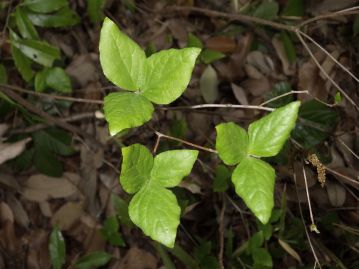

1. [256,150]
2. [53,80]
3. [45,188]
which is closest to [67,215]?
[45,188]

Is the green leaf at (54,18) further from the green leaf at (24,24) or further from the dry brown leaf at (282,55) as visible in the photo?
the dry brown leaf at (282,55)

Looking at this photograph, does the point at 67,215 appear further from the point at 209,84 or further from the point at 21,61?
the point at 209,84

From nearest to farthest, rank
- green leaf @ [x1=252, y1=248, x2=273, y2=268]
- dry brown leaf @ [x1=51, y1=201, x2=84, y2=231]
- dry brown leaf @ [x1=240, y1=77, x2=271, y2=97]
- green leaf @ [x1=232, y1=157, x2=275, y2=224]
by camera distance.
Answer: green leaf @ [x1=232, y1=157, x2=275, y2=224] → green leaf @ [x1=252, y1=248, x2=273, y2=268] → dry brown leaf @ [x1=51, y1=201, x2=84, y2=231] → dry brown leaf @ [x1=240, y1=77, x2=271, y2=97]

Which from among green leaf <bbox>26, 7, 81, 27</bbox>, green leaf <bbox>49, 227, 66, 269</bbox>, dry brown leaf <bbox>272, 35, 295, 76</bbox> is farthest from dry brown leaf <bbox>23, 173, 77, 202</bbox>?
dry brown leaf <bbox>272, 35, 295, 76</bbox>

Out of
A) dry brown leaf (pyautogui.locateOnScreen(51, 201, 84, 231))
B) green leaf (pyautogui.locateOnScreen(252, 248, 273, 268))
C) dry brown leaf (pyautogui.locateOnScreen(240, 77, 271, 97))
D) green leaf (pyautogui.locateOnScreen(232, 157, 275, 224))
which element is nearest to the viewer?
green leaf (pyautogui.locateOnScreen(232, 157, 275, 224))

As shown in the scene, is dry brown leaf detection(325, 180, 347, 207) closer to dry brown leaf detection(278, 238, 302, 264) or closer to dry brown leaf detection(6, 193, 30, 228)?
dry brown leaf detection(278, 238, 302, 264)

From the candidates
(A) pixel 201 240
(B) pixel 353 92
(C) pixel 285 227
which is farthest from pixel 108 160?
(B) pixel 353 92
